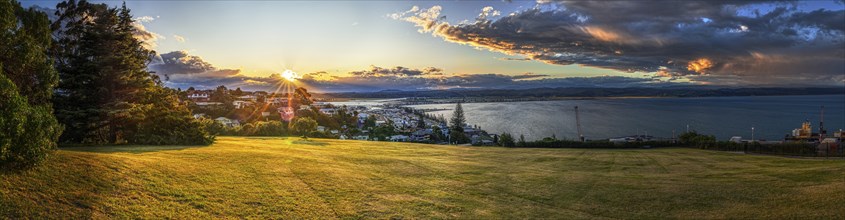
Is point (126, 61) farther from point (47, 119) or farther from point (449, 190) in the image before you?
point (449, 190)

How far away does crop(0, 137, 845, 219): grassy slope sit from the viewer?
9375mm

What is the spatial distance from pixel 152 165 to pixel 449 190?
29.2 feet

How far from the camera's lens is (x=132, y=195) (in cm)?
998

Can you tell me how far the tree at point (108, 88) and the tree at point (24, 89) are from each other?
5.02m

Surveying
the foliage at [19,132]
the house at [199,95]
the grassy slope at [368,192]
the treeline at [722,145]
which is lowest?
the treeline at [722,145]

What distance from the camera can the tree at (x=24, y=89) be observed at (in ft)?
31.4

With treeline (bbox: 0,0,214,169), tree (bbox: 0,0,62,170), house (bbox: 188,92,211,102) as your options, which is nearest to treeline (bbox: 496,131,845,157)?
treeline (bbox: 0,0,214,169)

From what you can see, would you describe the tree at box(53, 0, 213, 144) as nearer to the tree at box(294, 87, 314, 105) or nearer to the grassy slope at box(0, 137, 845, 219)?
the grassy slope at box(0, 137, 845, 219)

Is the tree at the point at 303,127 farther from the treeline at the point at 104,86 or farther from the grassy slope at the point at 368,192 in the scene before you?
the grassy slope at the point at 368,192

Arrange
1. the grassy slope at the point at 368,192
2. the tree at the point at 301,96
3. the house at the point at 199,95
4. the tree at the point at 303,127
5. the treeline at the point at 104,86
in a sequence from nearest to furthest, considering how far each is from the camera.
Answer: the grassy slope at the point at 368,192
the treeline at the point at 104,86
the tree at the point at 303,127
the house at the point at 199,95
the tree at the point at 301,96

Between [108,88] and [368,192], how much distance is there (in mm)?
16442

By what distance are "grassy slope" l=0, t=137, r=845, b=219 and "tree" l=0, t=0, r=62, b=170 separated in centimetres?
51

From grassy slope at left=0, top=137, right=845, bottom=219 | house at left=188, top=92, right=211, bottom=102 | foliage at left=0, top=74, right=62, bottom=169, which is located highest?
house at left=188, top=92, right=211, bottom=102

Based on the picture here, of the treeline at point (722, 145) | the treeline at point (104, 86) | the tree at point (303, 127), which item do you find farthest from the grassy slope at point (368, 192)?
the tree at point (303, 127)
